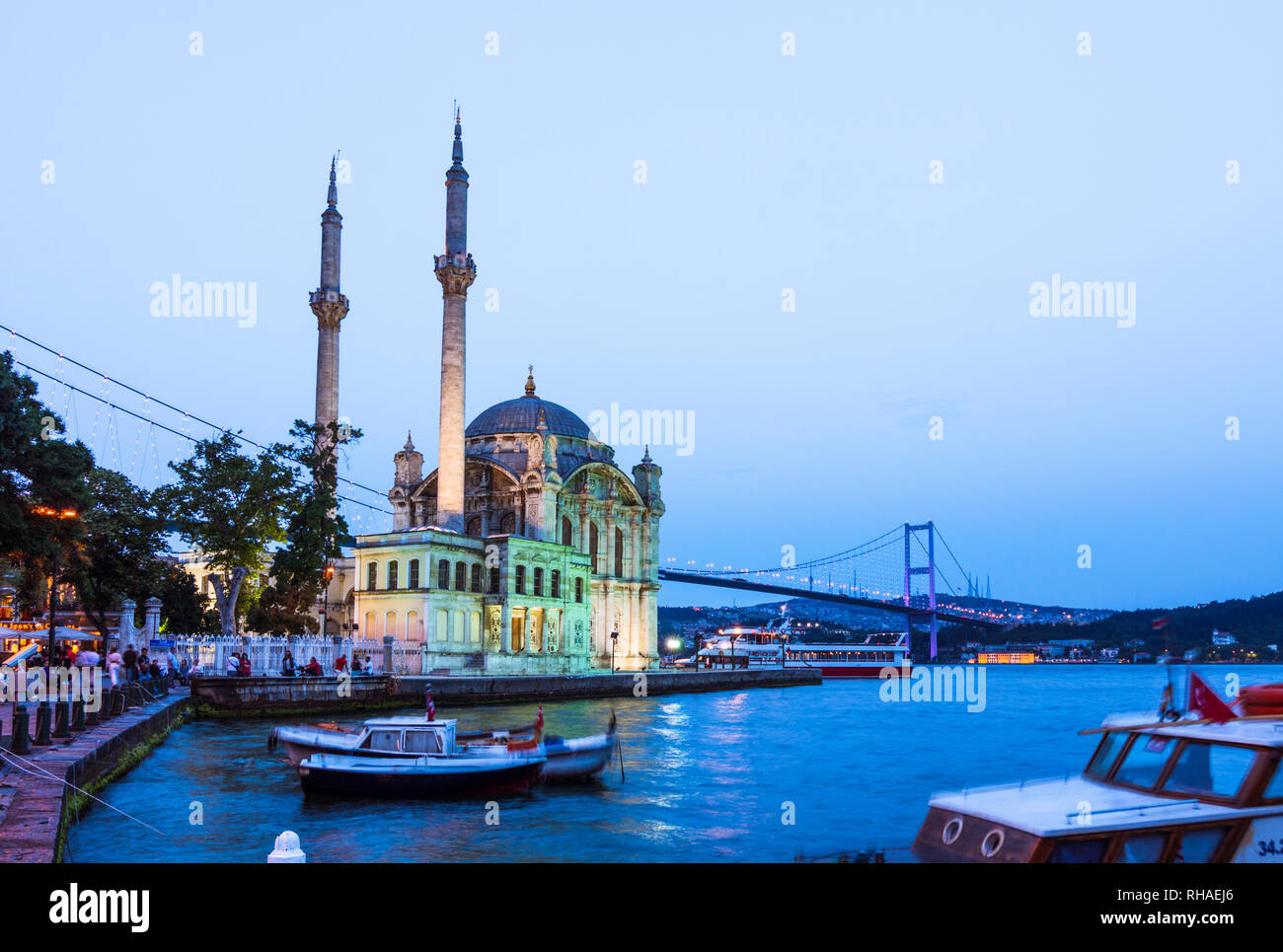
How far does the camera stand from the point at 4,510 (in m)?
21.8

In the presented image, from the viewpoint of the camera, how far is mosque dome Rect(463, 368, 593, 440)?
241 feet

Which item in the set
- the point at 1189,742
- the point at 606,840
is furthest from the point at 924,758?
the point at 1189,742

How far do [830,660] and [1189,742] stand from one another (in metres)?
118

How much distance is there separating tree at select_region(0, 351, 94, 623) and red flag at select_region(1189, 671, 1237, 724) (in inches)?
821

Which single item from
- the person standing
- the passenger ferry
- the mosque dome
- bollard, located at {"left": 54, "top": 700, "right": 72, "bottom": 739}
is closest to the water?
bollard, located at {"left": 54, "top": 700, "right": 72, "bottom": 739}

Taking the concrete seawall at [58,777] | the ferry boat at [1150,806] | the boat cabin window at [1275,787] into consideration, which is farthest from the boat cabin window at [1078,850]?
the concrete seawall at [58,777]

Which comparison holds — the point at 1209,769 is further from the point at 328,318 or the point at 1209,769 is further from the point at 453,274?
the point at 328,318

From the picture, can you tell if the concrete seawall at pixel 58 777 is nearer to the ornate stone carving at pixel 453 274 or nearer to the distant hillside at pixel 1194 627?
the ornate stone carving at pixel 453 274

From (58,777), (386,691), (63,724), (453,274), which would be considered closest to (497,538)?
(453,274)

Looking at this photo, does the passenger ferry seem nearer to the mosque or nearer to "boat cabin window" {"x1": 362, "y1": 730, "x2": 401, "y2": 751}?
the mosque

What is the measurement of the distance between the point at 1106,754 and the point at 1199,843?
1804 mm

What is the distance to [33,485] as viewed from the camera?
76.4ft

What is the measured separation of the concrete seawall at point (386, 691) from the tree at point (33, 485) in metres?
11.2
